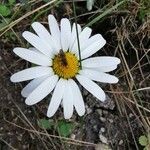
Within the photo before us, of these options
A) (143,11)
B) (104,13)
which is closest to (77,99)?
(104,13)

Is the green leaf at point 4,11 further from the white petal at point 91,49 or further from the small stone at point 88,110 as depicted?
the small stone at point 88,110

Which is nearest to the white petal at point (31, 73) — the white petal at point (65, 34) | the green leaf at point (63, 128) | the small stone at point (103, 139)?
the white petal at point (65, 34)

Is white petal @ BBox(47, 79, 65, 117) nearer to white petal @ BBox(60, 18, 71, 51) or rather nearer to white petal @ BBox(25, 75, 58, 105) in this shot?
white petal @ BBox(25, 75, 58, 105)

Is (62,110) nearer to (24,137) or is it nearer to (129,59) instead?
(24,137)

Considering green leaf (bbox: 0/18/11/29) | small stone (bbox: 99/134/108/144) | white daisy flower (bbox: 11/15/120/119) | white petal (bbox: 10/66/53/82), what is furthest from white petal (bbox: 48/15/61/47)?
small stone (bbox: 99/134/108/144)

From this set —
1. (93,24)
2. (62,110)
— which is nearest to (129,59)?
(93,24)

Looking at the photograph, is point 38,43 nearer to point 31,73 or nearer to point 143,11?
point 31,73
